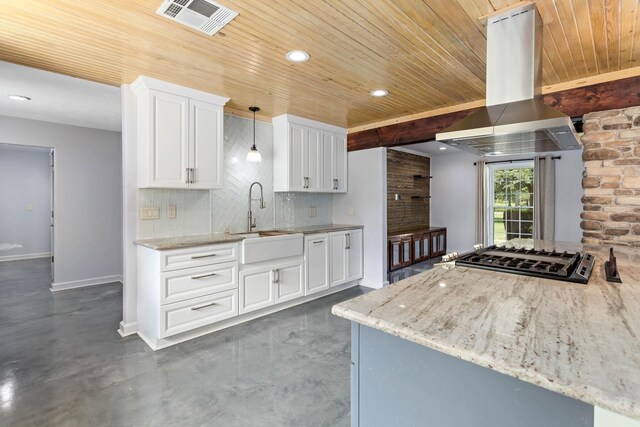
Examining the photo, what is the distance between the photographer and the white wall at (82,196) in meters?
4.47

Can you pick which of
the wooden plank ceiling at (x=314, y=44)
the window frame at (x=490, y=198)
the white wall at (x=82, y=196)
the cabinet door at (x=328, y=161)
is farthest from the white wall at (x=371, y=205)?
the white wall at (x=82, y=196)

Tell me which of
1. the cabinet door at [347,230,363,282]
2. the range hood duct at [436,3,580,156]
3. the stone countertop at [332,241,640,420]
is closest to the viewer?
the stone countertop at [332,241,640,420]

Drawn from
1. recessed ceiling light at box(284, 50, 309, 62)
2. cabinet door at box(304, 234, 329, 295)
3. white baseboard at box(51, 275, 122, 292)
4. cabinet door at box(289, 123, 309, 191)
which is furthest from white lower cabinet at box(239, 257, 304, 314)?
white baseboard at box(51, 275, 122, 292)

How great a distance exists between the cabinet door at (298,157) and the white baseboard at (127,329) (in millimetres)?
2223

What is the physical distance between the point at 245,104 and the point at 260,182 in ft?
3.19

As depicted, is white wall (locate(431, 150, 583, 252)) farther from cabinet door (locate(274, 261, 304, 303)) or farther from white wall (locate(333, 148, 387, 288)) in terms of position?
cabinet door (locate(274, 261, 304, 303))

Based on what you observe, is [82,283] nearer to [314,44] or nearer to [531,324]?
[314,44]

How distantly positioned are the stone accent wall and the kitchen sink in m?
2.73

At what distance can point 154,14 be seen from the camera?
1886mm

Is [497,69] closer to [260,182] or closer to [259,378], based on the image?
[259,378]

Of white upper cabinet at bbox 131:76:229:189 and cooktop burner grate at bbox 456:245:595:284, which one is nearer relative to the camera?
cooktop burner grate at bbox 456:245:595:284

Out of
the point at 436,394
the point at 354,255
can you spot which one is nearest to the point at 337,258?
the point at 354,255

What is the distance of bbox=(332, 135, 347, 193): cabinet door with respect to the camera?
4.62 m

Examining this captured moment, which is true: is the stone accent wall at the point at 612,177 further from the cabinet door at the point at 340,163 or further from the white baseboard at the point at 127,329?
the white baseboard at the point at 127,329
